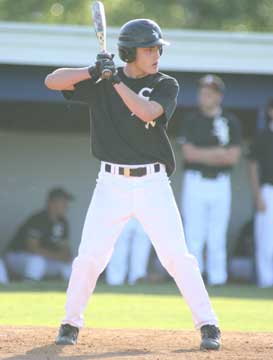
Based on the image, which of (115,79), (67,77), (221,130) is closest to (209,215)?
(221,130)

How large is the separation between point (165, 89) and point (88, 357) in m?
1.49

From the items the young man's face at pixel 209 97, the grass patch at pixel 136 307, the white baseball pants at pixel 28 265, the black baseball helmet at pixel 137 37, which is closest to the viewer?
the black baseball helmet at pixel 137 37

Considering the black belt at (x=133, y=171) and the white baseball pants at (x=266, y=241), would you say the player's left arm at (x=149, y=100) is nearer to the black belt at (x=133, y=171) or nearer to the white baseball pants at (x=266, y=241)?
the black belt at (x=133, y=171)

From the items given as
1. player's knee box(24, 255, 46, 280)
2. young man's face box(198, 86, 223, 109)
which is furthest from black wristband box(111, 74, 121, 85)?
player's knee box(24, 255, 46, 280)

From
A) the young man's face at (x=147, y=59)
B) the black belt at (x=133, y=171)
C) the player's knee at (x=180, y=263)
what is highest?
the young man's face at (x=147, y=59)

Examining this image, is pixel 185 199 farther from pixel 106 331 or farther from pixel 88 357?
pixel 88 357

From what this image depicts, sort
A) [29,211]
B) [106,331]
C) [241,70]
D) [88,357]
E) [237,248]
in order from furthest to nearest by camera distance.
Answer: [29,211] < [237,248] < [241,70] < [106,331] < [88,357]

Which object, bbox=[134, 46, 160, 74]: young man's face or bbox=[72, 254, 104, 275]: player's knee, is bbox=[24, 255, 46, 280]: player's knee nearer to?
bbox=[72, 254, 104, 275]: player's knee

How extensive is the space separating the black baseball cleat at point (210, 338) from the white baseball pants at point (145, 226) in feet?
0.11

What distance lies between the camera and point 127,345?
559 cm

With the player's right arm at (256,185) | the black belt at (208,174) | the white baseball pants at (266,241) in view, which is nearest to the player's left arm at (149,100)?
the black belt at (208,174)

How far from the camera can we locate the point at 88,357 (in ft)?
16.8

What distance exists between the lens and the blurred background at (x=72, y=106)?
10.7 metres

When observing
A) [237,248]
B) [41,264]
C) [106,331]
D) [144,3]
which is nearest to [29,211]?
[41,264]
